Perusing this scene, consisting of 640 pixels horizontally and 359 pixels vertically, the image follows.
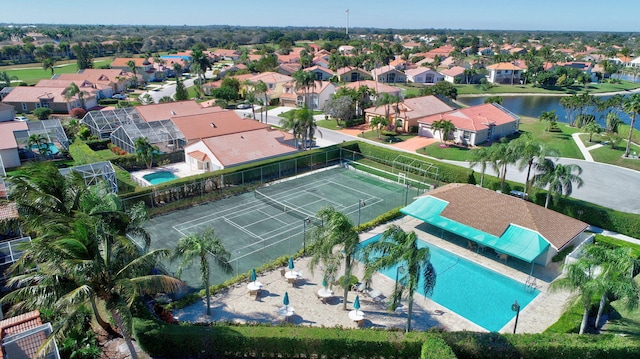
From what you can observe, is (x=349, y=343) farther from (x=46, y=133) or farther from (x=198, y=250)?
(x=46, y=133)

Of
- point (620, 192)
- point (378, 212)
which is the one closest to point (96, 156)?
point (378, 212)

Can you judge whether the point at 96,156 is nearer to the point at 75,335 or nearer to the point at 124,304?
the point at 75,335

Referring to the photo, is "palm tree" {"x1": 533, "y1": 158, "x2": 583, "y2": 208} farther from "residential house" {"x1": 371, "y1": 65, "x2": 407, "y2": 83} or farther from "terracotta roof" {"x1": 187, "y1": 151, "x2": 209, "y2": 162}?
"residential house" {"x1": 371, "y1": 65, "x2": 407, "y2": 83}

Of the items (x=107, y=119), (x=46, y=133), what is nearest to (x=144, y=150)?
(x=107, y=119)

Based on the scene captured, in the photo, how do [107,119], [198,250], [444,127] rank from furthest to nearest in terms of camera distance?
[107,119]
[444,127]
[198,250]

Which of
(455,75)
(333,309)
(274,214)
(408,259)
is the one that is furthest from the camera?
(455,75)

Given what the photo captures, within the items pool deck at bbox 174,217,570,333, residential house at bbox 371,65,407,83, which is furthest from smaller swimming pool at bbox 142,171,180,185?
residential house at bbox 371,65,407,83

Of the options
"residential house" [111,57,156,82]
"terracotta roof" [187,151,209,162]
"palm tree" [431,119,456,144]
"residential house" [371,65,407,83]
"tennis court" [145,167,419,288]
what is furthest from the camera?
"residential house" [111,57,156,82]
